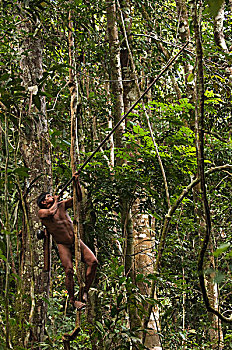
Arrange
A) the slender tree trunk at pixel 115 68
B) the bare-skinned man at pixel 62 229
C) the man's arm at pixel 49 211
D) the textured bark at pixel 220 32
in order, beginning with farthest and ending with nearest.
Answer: the slender tree trunk at pixel 115 68 < the textured bark at pixel 220 32 < the bare-skinned man at pixel 62 229 < the man's arm at pixel 49 211

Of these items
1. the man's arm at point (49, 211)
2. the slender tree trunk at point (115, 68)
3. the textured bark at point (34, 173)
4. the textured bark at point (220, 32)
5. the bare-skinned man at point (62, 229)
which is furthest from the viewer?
the slender tree trunk at point (115, 68)

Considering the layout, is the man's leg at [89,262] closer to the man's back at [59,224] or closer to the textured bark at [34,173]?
the man's back at [59,224]

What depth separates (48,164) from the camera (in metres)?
4.17

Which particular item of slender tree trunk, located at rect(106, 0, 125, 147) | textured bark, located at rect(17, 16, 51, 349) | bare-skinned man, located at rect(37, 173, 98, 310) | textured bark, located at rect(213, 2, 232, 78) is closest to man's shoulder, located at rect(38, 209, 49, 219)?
bare-skinned man, located at rect(37, 173, 98, 310)

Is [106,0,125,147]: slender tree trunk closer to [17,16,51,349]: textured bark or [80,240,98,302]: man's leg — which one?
[17,16,51,349]: textured bark

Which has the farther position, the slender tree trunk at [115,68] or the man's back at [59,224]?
the slender tree trunk at [115,68]

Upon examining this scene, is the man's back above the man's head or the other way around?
the other way around

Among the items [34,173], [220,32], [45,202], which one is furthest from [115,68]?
[45,202]

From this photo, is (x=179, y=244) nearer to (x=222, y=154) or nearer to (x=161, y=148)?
(x=222, y=154)

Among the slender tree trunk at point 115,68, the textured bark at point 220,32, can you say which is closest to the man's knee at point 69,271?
the slender tree trunk at point 115,68

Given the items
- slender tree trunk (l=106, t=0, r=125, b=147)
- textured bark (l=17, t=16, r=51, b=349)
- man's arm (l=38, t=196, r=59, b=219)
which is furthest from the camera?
slender tree trunk (l=106, t=0, r=125, b=147)

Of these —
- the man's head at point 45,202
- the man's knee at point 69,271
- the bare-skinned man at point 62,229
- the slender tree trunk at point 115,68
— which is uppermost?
the slender tree trunk at point 115,68

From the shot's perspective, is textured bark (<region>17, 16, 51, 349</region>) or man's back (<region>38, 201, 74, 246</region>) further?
textured bark (<region>17, 16, 51, 349</region>)

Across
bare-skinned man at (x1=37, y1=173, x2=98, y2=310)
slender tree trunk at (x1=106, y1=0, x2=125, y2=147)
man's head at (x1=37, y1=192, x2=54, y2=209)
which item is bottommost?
bare-skinned man at (x1=37, y1=173, x2=98, y2=310)
